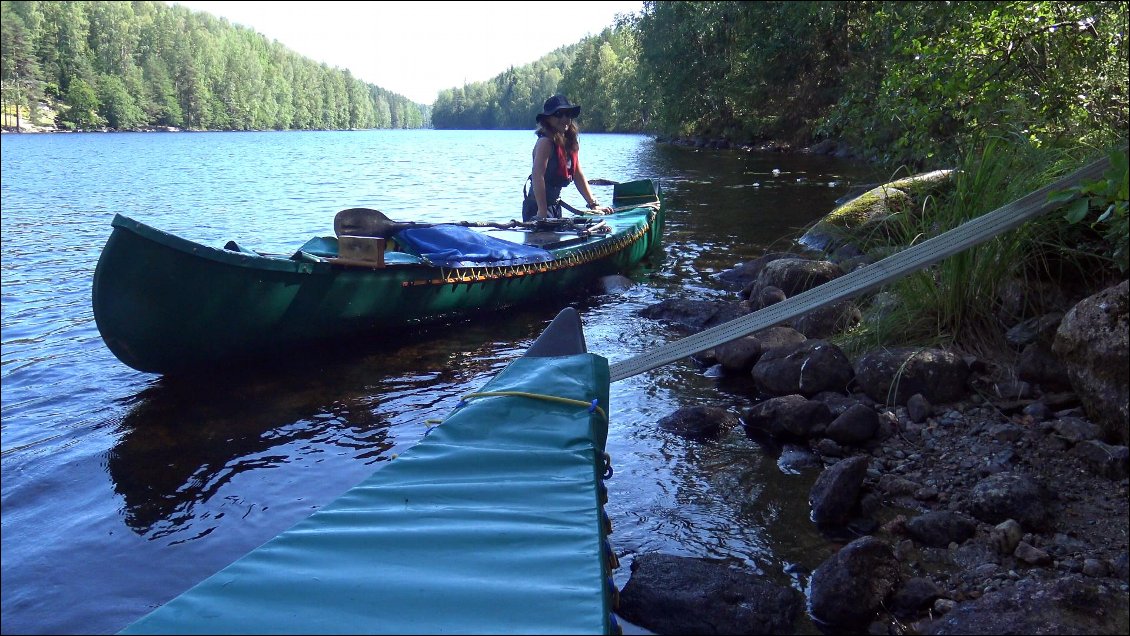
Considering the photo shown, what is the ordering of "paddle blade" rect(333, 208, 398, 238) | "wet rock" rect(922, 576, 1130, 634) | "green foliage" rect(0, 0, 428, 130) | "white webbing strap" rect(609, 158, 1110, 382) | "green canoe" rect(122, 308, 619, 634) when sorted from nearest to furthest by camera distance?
"green canoe" rect(122, 308, 619, 634) → "wet rock" rect(922, 576, 1130, 634) → "white webbing strap" rect(609, 158, 1110, 382) → "paddle blade" rect(333, 208, 398, 238) → "green foliage" rect(0, 0, 428, 130)

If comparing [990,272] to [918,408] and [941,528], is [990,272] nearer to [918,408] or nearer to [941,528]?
[918,408]

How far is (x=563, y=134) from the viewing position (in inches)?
418

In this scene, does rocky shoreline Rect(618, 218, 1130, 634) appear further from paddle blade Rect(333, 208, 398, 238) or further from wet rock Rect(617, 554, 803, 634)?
paddle blade Rect(333, 208, 398, 238)

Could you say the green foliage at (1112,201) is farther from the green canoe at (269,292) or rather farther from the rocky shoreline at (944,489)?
the green canoe at (269,292)

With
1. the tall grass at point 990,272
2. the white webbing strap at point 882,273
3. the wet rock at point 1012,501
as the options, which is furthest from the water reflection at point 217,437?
the tall grass at point 990,272

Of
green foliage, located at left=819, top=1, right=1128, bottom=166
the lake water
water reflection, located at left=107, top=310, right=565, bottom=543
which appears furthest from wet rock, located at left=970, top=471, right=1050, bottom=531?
water reflection, located at left=107, top=310, right=565, bottom=543

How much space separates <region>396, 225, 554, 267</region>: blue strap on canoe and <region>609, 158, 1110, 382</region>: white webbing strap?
11.3ft

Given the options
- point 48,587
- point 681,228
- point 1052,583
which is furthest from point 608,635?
point 681,228

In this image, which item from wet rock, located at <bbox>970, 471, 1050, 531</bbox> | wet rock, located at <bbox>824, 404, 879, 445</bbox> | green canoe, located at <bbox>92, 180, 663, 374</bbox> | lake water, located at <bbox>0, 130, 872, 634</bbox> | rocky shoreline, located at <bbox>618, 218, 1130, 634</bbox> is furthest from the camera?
green canoe, located at <bbox>92, 180, 663, 374</bbox>

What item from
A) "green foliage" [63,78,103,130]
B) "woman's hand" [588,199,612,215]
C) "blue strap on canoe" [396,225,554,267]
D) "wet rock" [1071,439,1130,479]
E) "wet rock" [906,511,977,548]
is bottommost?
"wet rock" [906,511,977,548]

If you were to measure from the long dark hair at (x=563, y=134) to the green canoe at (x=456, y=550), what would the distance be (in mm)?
7003

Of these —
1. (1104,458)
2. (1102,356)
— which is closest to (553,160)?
(1102,356)

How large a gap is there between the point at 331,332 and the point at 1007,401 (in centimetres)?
515

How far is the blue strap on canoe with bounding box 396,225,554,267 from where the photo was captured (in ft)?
25.7
